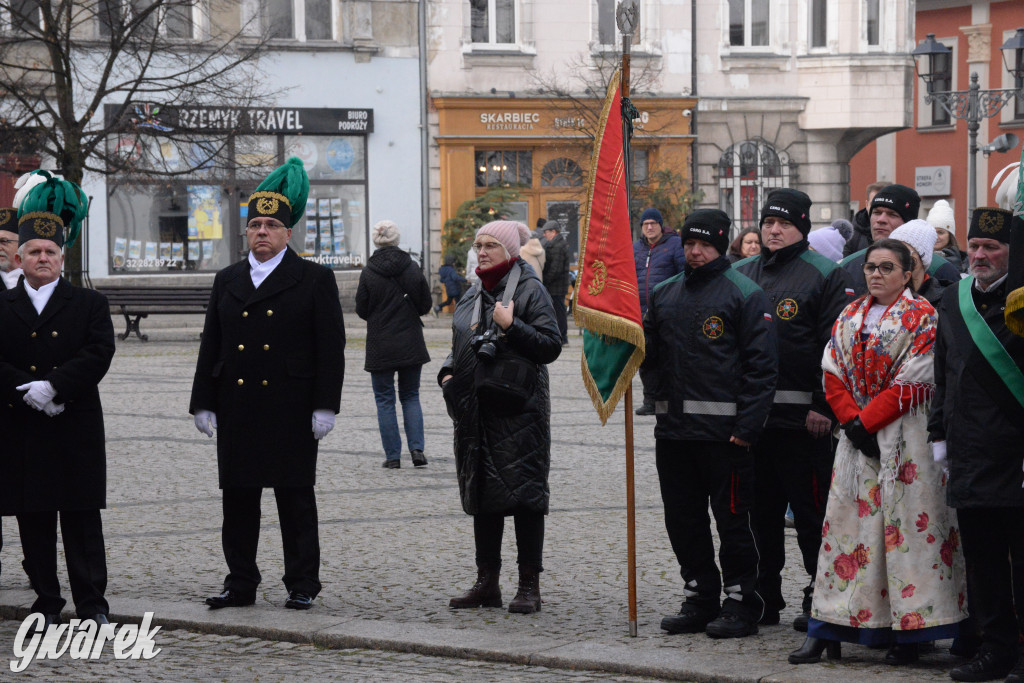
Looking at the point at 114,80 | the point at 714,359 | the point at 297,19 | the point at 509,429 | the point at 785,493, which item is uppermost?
the point at 297,19

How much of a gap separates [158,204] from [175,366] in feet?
35.9

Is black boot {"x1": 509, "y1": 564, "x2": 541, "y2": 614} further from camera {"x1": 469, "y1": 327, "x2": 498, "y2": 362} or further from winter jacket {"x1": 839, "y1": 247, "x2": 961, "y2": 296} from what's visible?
winter jacket {"x1": 839, "y1": 247, "x2": 961, "y2": 296}

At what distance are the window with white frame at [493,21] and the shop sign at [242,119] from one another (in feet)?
10.1

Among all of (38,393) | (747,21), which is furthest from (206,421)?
(747,21)

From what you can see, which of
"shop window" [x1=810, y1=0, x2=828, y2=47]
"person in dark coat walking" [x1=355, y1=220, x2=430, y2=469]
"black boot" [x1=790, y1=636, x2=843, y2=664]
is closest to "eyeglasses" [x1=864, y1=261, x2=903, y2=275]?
"black boot" [x1=790, y1=636, x2=843, y2=664]

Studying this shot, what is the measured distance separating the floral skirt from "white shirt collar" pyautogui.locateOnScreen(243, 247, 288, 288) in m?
3.02

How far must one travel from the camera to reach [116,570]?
8531mm

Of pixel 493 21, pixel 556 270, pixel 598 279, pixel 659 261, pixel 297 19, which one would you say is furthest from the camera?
pixel 493 21

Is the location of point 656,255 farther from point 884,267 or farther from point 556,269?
point 884,267

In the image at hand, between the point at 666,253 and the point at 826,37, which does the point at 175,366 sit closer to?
the point at 666,253

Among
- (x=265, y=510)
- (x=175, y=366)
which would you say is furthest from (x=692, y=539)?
(x=175, y=366)

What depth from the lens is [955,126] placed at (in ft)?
144

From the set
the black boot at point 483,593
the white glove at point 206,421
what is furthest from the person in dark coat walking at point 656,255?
the white glove at point 206,421

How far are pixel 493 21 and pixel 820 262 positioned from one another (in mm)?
26940
